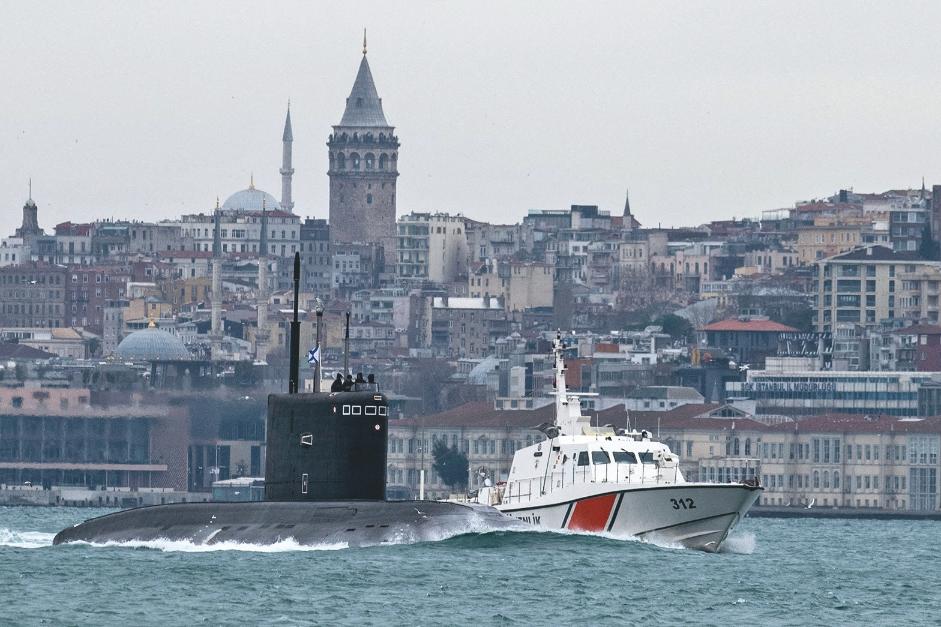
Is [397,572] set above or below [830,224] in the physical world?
below

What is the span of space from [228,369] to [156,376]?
3.33 metres

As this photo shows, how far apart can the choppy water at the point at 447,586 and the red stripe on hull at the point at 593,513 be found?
2.14ft

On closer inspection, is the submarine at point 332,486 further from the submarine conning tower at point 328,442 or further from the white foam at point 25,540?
the white foam at point 25,540

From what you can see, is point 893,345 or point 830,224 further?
point 830,224

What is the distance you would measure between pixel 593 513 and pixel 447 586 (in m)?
9.45

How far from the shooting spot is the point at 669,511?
1966 inches

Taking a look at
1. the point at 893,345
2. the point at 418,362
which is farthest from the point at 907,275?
the point at 418,362

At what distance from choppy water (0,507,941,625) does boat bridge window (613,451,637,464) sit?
170 centimetres

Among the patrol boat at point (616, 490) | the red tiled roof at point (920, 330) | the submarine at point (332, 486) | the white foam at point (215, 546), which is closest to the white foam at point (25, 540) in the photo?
the white foam at point (215, 546)

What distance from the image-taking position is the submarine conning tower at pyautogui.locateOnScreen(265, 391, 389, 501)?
44656 mm

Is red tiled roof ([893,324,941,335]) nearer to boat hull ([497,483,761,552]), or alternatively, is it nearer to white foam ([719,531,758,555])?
white foam ([719,531,758,555])

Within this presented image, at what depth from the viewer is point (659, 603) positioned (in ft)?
135

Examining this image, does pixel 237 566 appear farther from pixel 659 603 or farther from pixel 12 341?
pixel 12 341

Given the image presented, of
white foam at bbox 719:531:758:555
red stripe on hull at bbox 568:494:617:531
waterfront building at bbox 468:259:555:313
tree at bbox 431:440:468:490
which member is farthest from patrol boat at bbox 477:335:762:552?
waterfront building at bbox 468:259:555:313
